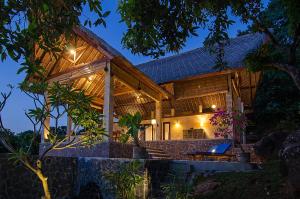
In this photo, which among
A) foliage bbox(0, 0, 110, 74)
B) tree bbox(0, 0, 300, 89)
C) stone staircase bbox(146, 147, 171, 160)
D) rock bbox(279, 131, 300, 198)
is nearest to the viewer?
foliage bbox(0, 0, 110, 74)

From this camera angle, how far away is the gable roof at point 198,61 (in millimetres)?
15856

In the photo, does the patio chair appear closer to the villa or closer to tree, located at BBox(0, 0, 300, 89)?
the villa

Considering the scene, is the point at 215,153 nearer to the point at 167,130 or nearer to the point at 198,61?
the point at 198,61

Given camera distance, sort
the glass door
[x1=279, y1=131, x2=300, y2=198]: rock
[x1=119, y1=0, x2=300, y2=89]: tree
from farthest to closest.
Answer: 1. the glass door
2. [x1=279, y1=131, x2=300, y2=198]: rock
3. [x1=119, y1=0, x2=300, y2=89]: tree

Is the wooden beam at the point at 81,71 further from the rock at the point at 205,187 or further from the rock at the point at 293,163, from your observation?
the rock at the point at 293,163

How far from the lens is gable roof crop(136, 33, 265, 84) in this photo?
15.9m

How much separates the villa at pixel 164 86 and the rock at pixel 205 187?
472 cm

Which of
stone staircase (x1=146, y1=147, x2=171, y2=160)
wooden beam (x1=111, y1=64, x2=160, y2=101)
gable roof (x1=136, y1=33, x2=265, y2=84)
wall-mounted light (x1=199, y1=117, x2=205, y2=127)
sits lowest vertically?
stone staircase (x1=146, y1=147, x2=171, y2=160)

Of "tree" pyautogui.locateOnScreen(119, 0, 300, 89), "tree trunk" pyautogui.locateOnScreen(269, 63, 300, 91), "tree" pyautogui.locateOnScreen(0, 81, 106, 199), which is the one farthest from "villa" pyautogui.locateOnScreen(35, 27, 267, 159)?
"tree trunk" pyautogui.locateOnScreen(269, 63, 300, 91)

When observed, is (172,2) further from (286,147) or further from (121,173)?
(121,173)

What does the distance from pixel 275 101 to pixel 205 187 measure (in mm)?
12848

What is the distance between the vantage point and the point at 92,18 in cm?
361

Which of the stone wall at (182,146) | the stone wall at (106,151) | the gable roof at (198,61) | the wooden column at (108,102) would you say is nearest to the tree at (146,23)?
the wooden column at (108,102)

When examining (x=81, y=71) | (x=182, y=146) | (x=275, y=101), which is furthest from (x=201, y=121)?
(x=81, y=71)
